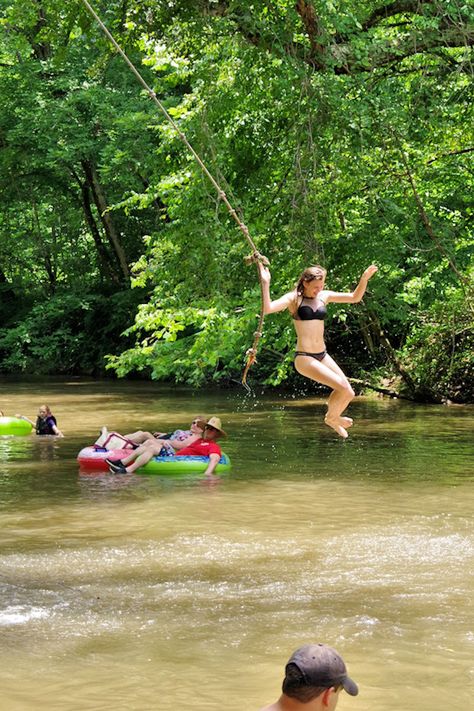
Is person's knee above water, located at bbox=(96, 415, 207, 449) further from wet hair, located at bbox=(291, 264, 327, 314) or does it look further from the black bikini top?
wet hair, located at bbox=(291, 264, 327, 314)

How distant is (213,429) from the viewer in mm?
16766

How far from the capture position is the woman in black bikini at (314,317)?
A: 834 centimetres

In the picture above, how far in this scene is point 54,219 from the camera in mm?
43969

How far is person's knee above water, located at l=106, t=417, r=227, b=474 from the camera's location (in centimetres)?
1659

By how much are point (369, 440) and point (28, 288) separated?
94.7 ft

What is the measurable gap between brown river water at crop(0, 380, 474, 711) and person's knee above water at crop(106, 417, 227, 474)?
1.32 feet

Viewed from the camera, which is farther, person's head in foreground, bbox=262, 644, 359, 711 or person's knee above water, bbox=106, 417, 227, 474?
person's knee above water, bbox=106, 417, 227, 474

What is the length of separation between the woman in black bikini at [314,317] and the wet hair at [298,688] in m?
4.26

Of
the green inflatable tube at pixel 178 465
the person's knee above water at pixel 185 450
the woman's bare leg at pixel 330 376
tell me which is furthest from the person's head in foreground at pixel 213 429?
the woman's bare leg at pixel 330 376

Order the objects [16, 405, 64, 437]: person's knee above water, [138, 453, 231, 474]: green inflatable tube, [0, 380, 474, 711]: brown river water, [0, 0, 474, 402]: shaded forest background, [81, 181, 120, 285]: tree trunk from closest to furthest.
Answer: [0, 380, 474, 711]: brown river water
[0, 0, 474, 402]: shaded forest background
[138, 453, 231, 474]: green inflatable tube
[16, 405, 64, 437]: person's knee above water
[81, 181, 120, 285]: tree trunk

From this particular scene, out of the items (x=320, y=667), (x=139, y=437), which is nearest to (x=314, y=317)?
(x=320, y=667)

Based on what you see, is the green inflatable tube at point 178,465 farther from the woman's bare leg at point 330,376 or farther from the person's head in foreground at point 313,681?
the person's head in foreground at point 313,681

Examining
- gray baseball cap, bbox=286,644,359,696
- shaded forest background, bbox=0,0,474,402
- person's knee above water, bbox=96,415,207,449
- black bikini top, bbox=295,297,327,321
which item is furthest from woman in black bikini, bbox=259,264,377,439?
person's knee above water, bbox=96,415,207,449

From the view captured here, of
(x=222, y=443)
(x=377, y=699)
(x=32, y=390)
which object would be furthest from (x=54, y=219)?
(x=377, y=699)
